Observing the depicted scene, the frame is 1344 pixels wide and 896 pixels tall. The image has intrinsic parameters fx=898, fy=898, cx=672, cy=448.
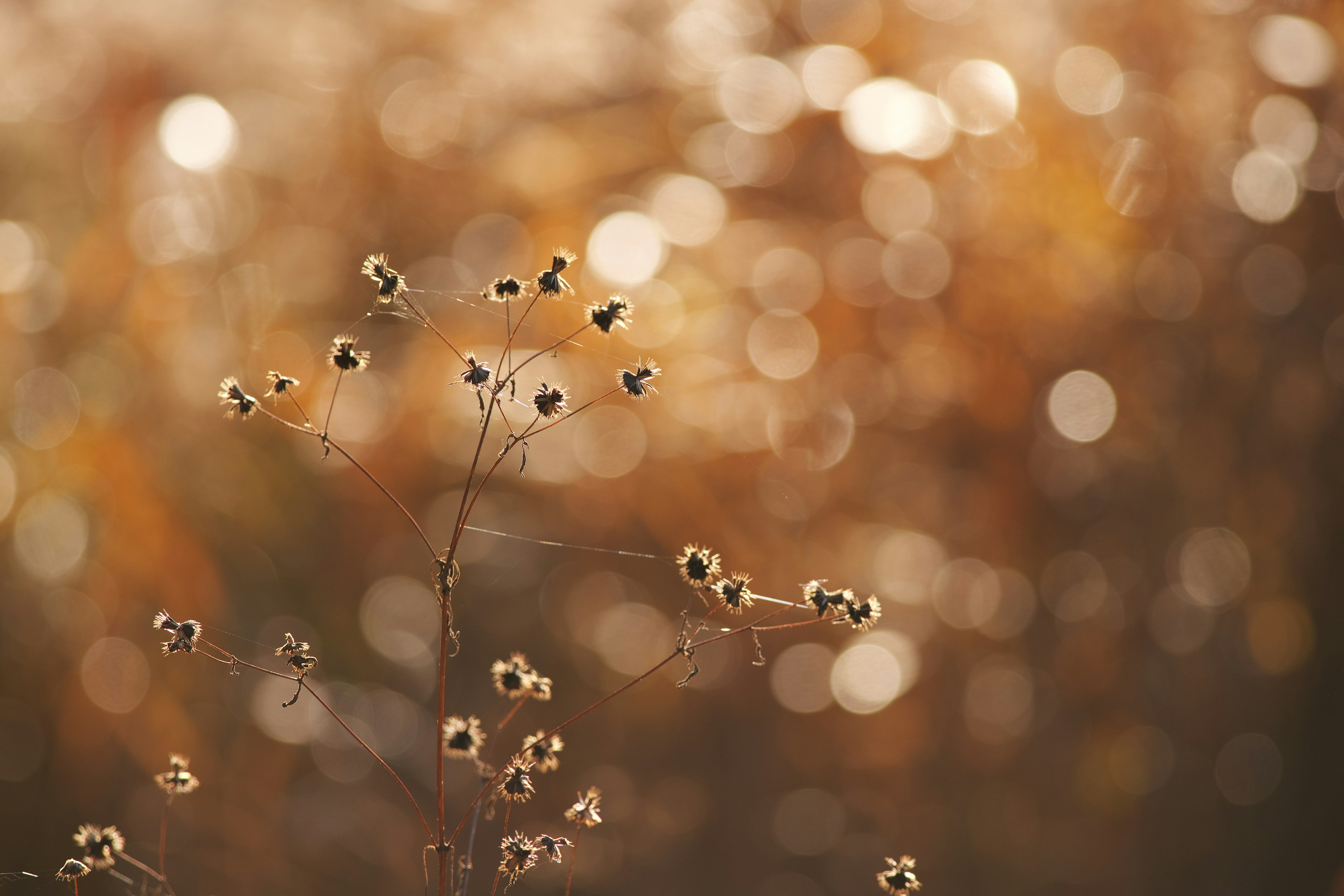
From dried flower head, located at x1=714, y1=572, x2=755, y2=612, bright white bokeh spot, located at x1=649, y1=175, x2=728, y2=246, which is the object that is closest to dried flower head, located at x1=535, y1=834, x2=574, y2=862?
dried flower head, located at x1=714, y1=572, x2=755, y2=612

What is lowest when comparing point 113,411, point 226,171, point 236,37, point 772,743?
point 772,743

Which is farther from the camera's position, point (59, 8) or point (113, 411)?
point (59, 8)

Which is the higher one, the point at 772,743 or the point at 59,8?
the point at 59,8

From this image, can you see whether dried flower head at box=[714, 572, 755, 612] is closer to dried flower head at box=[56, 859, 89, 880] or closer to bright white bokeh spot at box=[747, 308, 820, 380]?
dried flower head at box=[56, 859, 89, 880]

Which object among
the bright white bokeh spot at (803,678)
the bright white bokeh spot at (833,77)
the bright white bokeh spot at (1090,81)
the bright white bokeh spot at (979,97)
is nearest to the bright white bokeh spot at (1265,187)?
the bright white bokeh spot at (1090,81)

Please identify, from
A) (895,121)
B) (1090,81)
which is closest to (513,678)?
(895,121)

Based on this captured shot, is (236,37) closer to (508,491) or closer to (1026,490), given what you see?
(508,491)

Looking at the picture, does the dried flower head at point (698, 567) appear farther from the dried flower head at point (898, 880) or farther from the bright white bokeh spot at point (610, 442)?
the bright white bokeh spot at point (610, 442)

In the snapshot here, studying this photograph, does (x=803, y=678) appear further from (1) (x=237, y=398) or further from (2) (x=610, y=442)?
(1) (x=237, y=398)

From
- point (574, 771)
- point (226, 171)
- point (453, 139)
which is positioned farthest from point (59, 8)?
point (574, 771)
